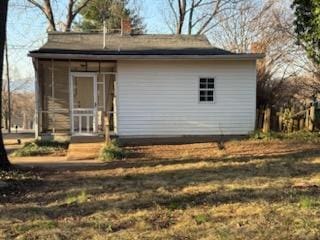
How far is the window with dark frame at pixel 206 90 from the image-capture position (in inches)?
750

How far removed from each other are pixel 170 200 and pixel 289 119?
12.2 m

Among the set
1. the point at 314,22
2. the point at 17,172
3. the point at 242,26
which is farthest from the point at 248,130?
the point at 242,26

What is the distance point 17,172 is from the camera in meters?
11.4

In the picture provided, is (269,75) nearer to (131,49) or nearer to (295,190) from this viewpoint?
(131,49)

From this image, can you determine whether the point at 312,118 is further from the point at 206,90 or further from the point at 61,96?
the point at 61,96

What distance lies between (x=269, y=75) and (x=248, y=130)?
602 centimetres

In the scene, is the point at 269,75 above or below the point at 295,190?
above

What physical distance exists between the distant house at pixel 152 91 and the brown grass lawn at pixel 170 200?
516cm

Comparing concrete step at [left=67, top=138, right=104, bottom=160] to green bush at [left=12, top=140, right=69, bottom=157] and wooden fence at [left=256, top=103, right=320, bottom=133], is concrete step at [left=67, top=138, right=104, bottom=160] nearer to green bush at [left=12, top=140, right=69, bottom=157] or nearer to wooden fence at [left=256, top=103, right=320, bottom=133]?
green bush at [left=12, top=140, right=69, bottom=157]

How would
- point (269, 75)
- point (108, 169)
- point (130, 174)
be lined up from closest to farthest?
1. point (130, 174)
2. point (108, 169)
3. point (269, 75)

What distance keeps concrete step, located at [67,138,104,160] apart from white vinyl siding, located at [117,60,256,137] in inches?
74.8

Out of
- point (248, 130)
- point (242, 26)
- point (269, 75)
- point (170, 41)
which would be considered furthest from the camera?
point (242, 26)

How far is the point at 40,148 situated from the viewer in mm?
16078

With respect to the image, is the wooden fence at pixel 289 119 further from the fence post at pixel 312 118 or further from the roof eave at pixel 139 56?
the roof eave at pixel 139 56
